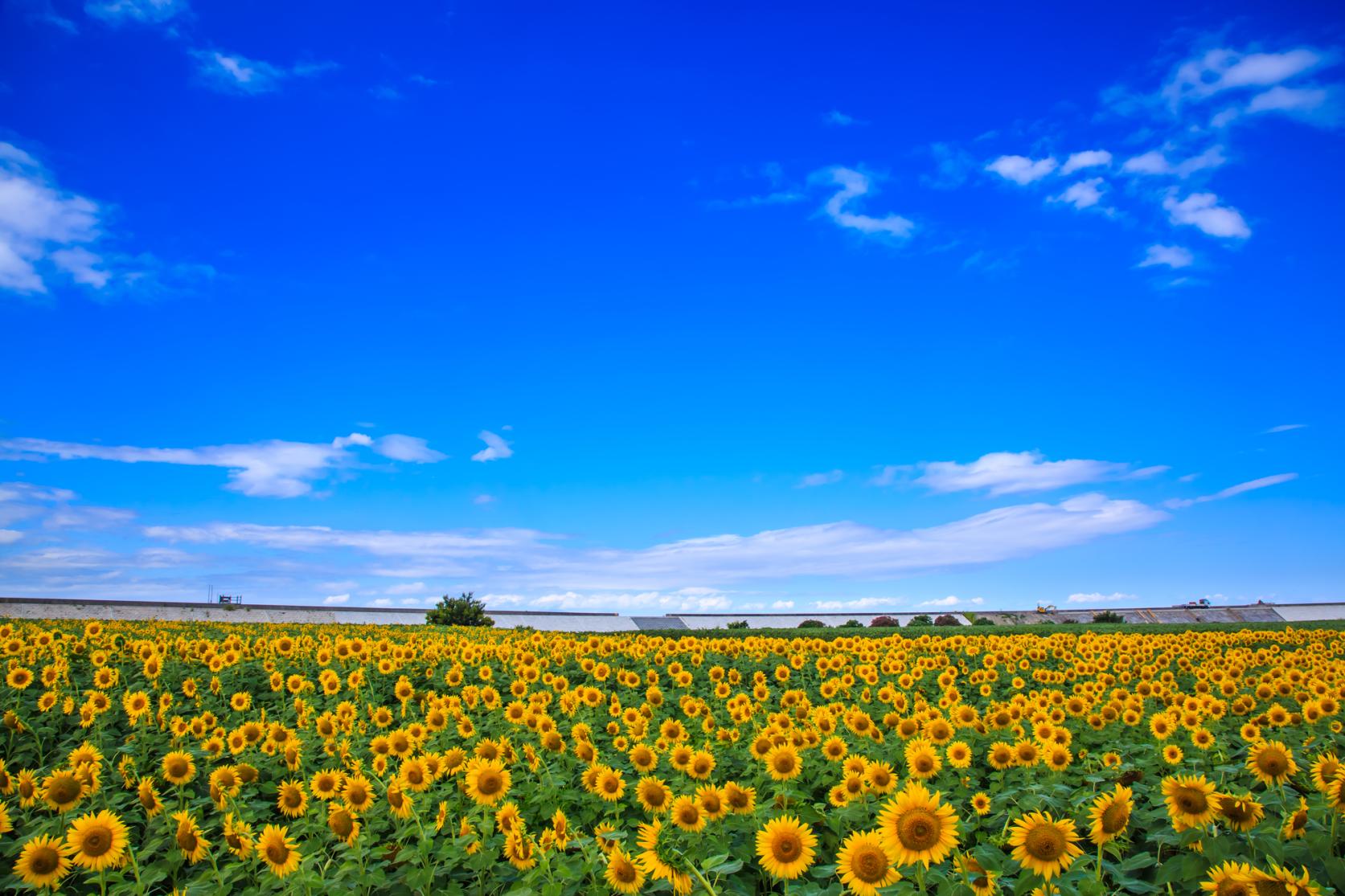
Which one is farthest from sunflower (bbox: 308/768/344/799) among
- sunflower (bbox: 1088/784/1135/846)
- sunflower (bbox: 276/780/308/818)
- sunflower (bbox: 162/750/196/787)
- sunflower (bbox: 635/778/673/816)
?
sunflower (bbox: 1088/784/1135/846)

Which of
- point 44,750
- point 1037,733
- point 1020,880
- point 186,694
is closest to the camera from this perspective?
point 1020,880

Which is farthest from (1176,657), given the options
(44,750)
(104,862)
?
(44,750)

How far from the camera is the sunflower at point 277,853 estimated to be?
14.9 feet

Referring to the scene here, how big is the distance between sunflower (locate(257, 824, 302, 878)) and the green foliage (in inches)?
961

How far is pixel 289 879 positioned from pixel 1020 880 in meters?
3.75

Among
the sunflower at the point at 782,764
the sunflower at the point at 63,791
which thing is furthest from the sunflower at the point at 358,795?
the sunflower at the point at 782,764

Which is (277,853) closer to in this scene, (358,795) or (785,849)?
(358,795)

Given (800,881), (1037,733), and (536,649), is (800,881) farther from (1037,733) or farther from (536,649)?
(536,649)

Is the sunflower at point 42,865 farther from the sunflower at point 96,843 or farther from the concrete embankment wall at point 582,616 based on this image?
the concrete embankment wall at point 582,616

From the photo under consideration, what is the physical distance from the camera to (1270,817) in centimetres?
461

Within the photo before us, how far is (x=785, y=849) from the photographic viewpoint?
378 cm

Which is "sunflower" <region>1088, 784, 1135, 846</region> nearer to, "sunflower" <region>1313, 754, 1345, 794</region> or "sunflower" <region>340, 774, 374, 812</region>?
"sunflower" <region>1313, 754, 1345, 794</region>

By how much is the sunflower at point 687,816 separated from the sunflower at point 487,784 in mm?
1212

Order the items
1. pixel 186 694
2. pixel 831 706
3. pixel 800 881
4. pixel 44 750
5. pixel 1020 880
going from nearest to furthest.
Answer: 1. pixel 1020 880
2. pixel 800 881
3. pixel 831 706
4. pixel 44 750
5. pixel 186 694
